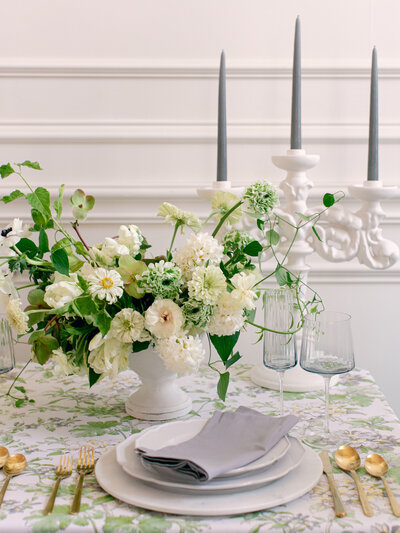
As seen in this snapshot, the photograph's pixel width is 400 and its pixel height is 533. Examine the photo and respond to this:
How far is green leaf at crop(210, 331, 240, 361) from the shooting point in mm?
1070

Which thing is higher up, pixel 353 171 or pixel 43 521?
pixel 353 171

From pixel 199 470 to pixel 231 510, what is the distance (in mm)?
61

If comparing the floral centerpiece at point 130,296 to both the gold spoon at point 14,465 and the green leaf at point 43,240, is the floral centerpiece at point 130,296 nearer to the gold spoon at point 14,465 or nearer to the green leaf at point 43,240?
the green leaf at point 43,240

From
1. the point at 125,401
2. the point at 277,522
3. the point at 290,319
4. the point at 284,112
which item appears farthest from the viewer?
the point at 284,112

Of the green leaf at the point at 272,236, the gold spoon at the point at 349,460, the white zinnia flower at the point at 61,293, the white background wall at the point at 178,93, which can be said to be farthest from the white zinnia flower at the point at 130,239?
the white background wall at the point at 178,93

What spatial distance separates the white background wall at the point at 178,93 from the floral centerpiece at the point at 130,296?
0.56 metres

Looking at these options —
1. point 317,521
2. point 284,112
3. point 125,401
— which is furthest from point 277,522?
point 284,112

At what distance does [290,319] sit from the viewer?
108cm

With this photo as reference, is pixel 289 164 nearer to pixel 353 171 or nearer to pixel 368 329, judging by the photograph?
pixel 353 171

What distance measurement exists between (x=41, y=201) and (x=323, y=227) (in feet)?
2.06

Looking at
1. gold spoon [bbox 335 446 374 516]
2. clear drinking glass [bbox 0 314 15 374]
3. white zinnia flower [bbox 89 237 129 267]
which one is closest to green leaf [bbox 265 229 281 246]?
white zinnia flower [bbox 89 237 129 267]

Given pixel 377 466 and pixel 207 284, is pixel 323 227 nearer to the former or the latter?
pixel 207 284

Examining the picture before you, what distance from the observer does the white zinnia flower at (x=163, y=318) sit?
3.21ft

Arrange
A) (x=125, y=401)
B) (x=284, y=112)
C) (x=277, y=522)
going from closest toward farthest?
(x=277, y=522) < (x=125, y=401) < (x=284, y=112)
